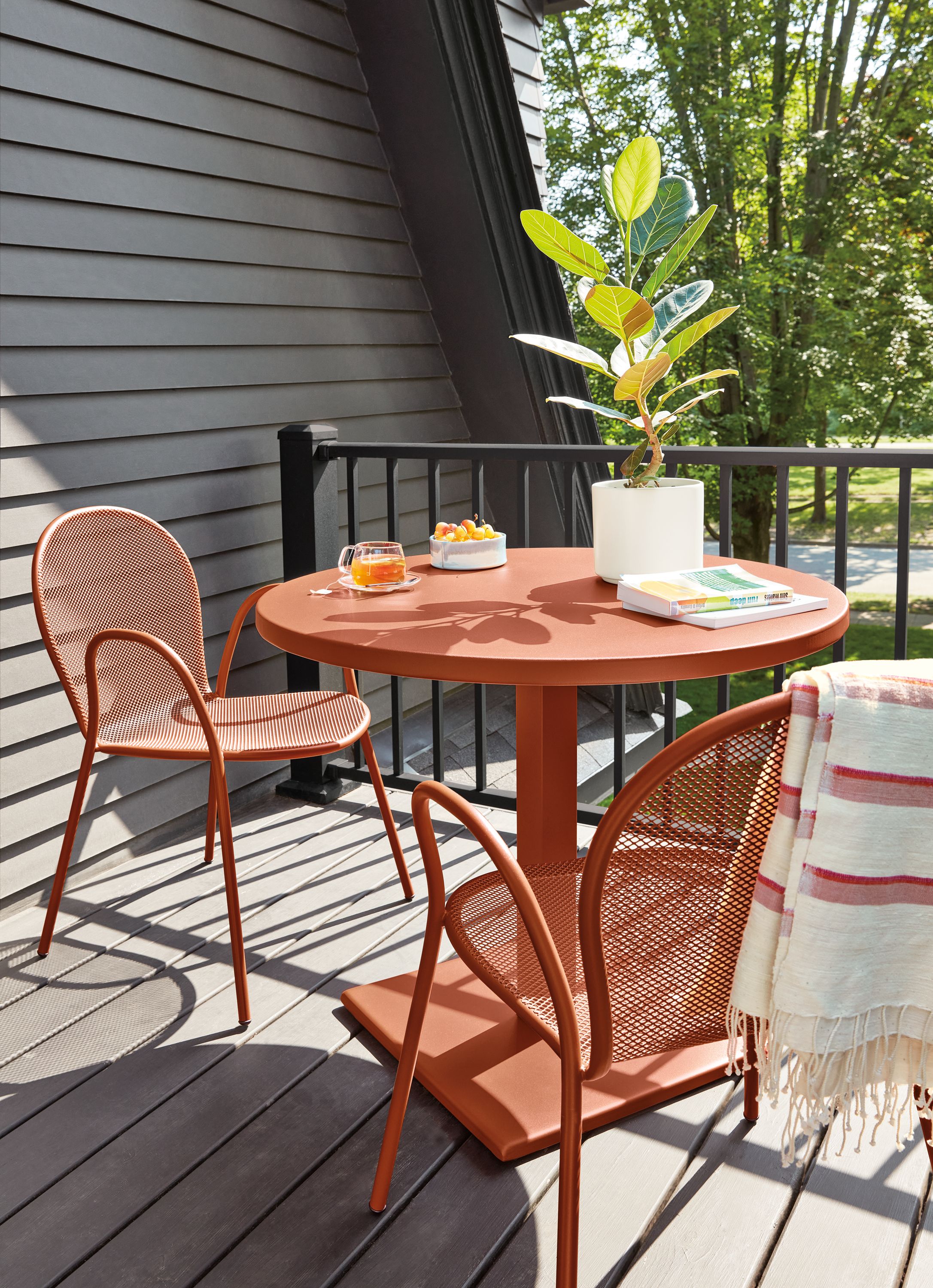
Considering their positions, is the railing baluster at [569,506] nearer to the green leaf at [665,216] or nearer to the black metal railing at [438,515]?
the black metal railing at [438,515]

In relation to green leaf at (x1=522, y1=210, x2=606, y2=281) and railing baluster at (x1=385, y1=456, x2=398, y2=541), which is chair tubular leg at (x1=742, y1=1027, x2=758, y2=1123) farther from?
railing baluster at (x1=385, y1=456, x2=398, y2=541)

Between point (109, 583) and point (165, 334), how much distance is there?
882 mm

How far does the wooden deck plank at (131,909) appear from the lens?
2.24 metres

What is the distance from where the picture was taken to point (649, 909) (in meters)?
1.18

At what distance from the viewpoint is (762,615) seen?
1614 millimetres

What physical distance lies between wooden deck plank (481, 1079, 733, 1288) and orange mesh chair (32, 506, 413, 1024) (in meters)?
0.73

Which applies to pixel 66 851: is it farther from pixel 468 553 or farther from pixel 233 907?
pixel 468 553

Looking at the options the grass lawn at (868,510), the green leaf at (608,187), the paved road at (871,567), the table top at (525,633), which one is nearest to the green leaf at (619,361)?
the green leaf at (608,187)

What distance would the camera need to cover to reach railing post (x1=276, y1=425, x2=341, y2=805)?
10.1 feet

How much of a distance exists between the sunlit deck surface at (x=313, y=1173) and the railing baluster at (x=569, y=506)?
1993mm

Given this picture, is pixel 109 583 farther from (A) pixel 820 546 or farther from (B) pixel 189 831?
(A) pixel 820 546

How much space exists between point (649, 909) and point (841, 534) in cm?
149

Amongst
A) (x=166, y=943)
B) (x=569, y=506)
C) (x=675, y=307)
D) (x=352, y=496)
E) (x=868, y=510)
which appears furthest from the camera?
(x=868, y=510)

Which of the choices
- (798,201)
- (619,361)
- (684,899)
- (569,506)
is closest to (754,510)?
(798,201)
